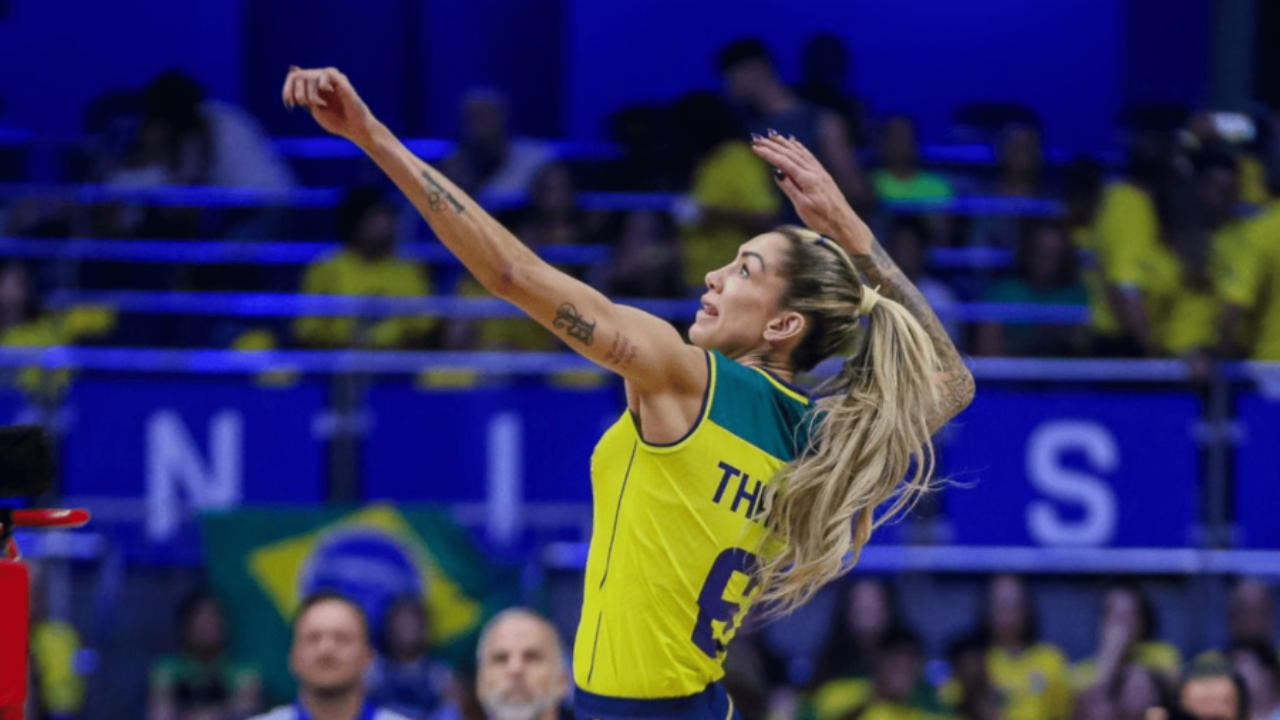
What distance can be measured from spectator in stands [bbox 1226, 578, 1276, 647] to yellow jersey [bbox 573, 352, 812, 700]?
15.8ft

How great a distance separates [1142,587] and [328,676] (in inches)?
157

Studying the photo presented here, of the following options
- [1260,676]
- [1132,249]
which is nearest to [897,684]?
[1260,676]

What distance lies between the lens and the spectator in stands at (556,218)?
31.8ft

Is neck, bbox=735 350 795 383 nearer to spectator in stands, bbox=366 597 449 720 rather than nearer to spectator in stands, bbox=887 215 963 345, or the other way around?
spectator in stands, bbox=366 597 449 720

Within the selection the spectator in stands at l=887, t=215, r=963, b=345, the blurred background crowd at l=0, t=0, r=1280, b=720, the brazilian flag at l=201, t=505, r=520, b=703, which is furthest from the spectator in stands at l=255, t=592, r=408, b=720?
the spectator in stands at l=887, t=215, r=963, b=345

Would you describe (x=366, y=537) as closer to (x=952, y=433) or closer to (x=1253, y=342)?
(x=952, y=433)

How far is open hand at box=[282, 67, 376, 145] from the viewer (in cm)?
370

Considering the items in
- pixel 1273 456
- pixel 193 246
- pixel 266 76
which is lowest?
pixel 1273 456

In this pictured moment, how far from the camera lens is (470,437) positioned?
857cm

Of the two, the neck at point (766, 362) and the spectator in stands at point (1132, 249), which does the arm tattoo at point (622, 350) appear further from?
the spectator in stands at point (1132, 249)

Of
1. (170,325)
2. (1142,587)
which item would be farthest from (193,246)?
(1142,587)

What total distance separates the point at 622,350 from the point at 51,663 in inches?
206

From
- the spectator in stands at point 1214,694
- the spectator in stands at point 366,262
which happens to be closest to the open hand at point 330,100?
the spectator in stands at point 1214,694

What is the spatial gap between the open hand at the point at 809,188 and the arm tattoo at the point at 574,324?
0.85 metres
